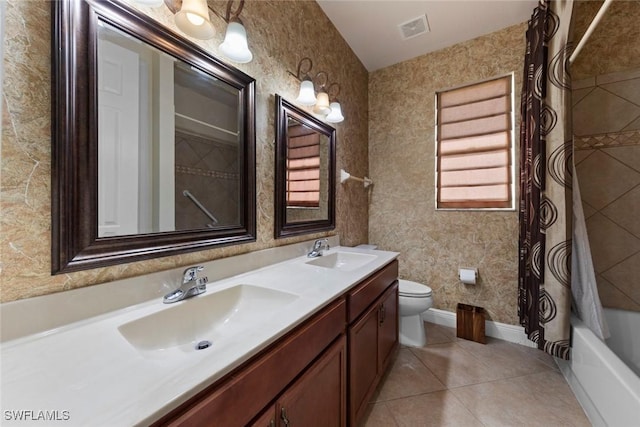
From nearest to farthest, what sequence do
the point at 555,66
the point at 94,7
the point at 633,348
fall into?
the point at 94,7, the point at 555,66, the point at 633,348

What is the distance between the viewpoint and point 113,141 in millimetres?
783

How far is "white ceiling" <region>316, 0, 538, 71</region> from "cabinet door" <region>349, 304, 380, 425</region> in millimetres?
2145

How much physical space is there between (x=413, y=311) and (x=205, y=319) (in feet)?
5.20

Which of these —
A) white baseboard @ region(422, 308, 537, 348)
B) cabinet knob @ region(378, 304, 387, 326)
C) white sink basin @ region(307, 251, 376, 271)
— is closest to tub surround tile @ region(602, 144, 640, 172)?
white baseboard @ region(422, 308, 537, 348)

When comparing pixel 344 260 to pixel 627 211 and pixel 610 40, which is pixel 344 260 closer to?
pixel 627 211

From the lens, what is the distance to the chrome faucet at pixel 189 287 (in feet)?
2.76

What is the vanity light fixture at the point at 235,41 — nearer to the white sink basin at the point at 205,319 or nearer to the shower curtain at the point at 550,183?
the white sink basin at the point at 205,319

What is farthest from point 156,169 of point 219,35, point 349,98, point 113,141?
point 349,98

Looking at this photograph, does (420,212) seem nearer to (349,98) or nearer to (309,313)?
(349,98)

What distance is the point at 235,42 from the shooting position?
104cm

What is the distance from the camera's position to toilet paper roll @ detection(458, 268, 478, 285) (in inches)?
83.4

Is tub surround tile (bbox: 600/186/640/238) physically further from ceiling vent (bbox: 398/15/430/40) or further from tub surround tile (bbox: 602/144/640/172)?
ceiling vent (bbox: 398/15/430/40)

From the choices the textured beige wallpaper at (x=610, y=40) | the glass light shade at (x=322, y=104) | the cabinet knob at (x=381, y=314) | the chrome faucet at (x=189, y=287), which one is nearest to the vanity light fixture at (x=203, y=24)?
the glass light shade at (x=322, y=104)

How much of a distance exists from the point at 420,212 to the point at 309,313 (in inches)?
77.5
